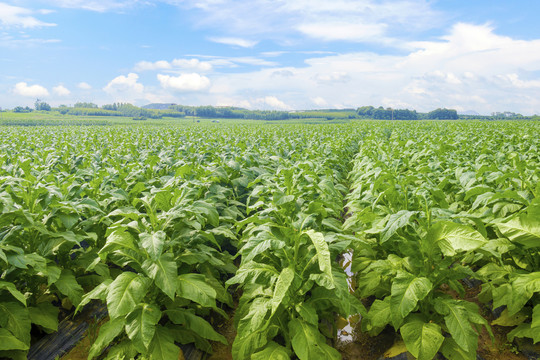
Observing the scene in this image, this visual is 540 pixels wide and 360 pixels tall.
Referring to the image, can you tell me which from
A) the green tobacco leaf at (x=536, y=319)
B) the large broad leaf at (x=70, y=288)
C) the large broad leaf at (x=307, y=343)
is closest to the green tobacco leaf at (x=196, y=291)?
the large broad leaf at (x=307, y=343)

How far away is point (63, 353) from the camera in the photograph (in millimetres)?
3170

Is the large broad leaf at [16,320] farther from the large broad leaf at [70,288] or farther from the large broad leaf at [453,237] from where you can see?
the large broad leaf at [453,237]

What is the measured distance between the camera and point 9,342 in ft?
8.74

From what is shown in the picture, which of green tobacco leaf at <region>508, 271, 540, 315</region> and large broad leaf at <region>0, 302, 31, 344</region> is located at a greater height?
green tobacco leaf at <region>508, 271, 540, 315</region>

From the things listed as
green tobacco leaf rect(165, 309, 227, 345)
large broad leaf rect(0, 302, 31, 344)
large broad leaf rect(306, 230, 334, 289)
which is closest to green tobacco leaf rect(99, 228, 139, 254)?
green tobacco leaf rect(165, 309, 227, 345)

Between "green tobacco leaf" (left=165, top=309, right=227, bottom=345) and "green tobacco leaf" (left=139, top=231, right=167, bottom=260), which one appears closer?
"green tobacco leaf" (left=139, top=231, right=167, bottom=260)

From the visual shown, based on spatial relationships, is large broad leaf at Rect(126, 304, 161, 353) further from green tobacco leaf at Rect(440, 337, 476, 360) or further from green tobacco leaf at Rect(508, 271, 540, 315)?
green tobacco leaf at Rect(508, 271, 540, 315)

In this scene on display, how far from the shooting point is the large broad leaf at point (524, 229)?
2.79m

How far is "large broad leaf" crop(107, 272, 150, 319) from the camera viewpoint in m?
2.46

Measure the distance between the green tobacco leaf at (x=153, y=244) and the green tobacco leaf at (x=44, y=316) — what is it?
1.53 m

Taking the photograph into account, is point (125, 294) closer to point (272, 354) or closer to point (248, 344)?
point (248, 344)

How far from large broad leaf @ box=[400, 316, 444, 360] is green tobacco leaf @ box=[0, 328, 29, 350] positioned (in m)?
3.31

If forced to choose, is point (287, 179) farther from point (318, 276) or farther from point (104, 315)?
point (104, 315)

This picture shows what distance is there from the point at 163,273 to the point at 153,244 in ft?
0.94
